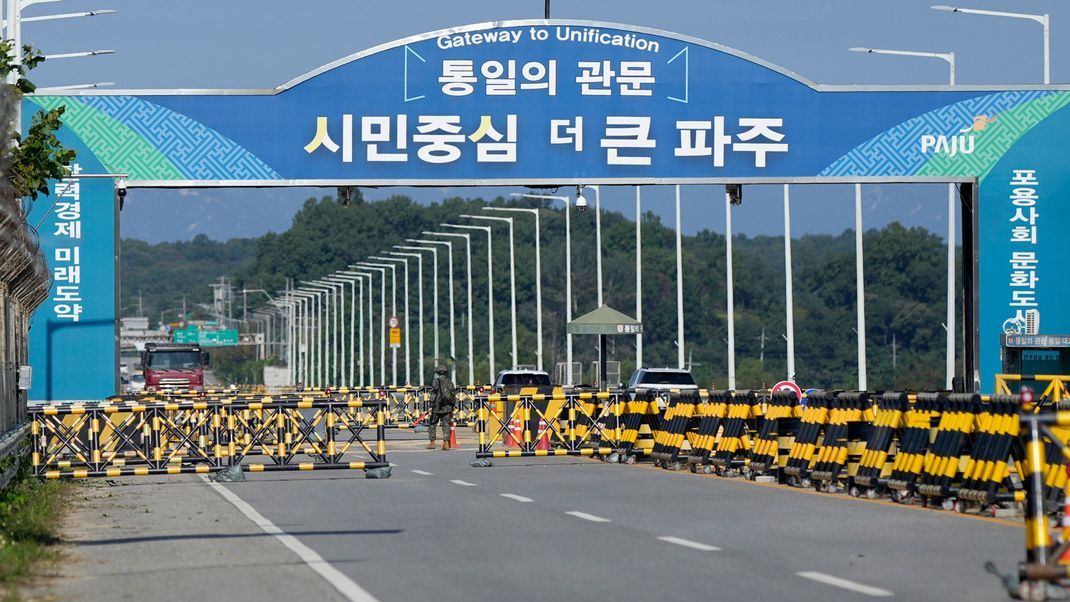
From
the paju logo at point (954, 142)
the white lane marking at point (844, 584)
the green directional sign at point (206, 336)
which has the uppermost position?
the paju logo at point (954, 142)

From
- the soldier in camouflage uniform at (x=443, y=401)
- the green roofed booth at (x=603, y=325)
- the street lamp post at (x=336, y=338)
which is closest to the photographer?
the soldier in camouflage uniform at (x=443, y=401)

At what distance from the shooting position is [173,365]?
68.8 metres

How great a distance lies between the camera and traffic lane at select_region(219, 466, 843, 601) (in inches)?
475

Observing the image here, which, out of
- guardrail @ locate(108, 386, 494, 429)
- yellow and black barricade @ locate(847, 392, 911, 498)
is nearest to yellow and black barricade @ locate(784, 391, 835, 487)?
yellow and black barricade @ locate(847, 392, 911, 498)

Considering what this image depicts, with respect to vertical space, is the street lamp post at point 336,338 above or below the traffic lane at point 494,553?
above

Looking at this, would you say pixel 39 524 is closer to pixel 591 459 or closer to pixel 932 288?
pixel 591 459

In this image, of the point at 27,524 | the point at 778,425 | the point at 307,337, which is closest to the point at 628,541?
the point at 27,524

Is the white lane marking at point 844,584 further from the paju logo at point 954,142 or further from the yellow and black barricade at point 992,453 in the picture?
the paju logo at point 954,142

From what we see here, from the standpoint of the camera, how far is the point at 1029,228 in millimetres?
34594

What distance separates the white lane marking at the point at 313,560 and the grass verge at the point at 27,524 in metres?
1.90

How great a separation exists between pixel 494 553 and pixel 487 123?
19451 millimetres

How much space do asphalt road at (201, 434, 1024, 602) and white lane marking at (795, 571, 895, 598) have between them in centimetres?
2

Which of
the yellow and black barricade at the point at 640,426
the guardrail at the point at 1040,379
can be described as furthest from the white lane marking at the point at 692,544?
the guardrail at the point at 1040,379

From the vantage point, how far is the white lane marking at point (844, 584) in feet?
38.2
